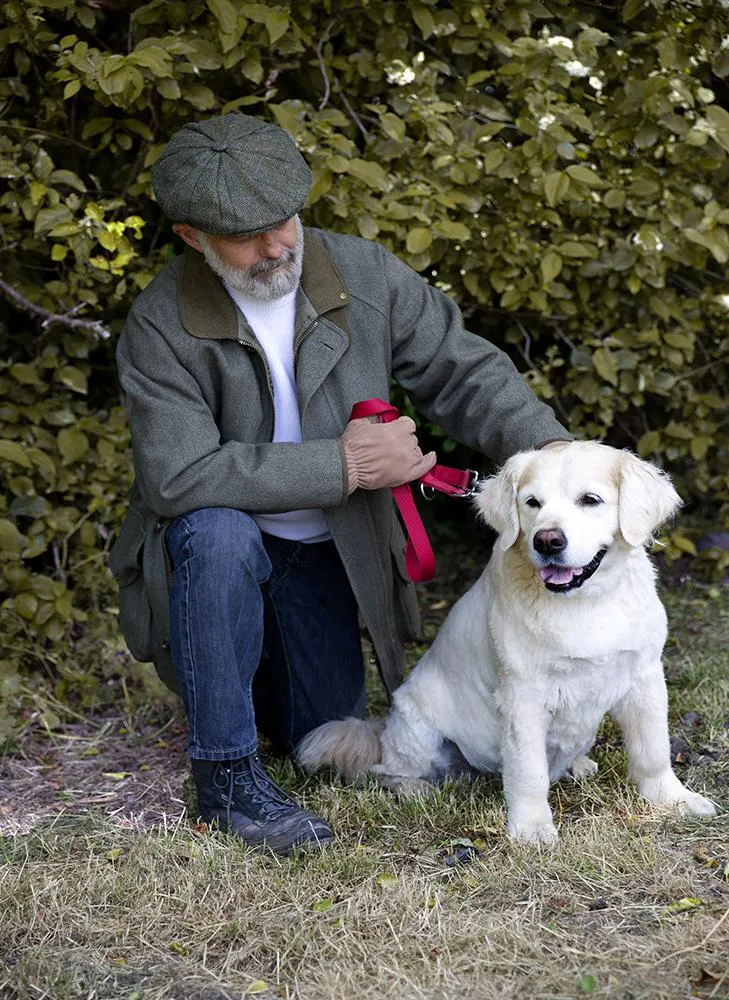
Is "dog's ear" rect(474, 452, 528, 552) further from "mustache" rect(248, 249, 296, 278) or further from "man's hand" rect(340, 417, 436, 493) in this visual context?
"mustache" rect(248, 249, 296, 278)

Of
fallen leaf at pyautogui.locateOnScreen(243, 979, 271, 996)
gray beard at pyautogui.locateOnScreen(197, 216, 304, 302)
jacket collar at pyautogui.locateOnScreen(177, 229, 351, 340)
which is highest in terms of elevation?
gray beard at pyautogui.locateOnScreen(197, 216, 304, 302)

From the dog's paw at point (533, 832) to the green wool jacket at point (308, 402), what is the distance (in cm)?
62

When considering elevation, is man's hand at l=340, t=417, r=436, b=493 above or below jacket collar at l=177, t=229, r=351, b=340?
below

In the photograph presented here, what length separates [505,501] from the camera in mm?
2748

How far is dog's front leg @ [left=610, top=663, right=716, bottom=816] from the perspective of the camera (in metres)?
2.83

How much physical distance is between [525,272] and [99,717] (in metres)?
2.02

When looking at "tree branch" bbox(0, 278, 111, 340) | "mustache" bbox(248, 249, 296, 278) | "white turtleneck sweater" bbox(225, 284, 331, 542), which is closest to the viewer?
"mustache" bbox(248, 249, 296, 278)

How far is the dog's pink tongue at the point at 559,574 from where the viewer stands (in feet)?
8.52

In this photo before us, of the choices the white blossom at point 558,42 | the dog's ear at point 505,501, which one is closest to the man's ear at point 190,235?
the dog's ear at point 505,501

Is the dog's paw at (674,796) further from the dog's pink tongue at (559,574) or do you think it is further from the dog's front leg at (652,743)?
the dog's pink tongue at (559,574)

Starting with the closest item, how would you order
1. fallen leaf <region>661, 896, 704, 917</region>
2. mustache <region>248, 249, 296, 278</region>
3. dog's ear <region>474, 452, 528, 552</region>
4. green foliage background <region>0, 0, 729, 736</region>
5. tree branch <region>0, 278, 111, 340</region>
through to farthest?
1. fallen leaf <region>661, 896, 704, 917</region>
2. dog's ear <region>474, 452, 528, 552</region>
3. mustache <region>248, 249, 296, 278</region>
4. tree branch <region>0, 278, 111, 340</region>
5. green foliage background <region>0, 0, 729, 736</region>

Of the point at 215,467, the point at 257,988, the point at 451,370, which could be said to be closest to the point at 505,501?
the point at 451,370

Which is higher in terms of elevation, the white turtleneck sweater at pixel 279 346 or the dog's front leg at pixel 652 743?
the white turtleneck sweater at pixel 279 346

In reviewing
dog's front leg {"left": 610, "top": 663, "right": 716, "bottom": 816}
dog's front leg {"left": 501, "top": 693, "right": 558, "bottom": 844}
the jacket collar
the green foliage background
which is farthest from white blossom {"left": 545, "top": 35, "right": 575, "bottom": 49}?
dog's front leg {"left": 501, "top": 693, "right": 558, "bottom": 844}
